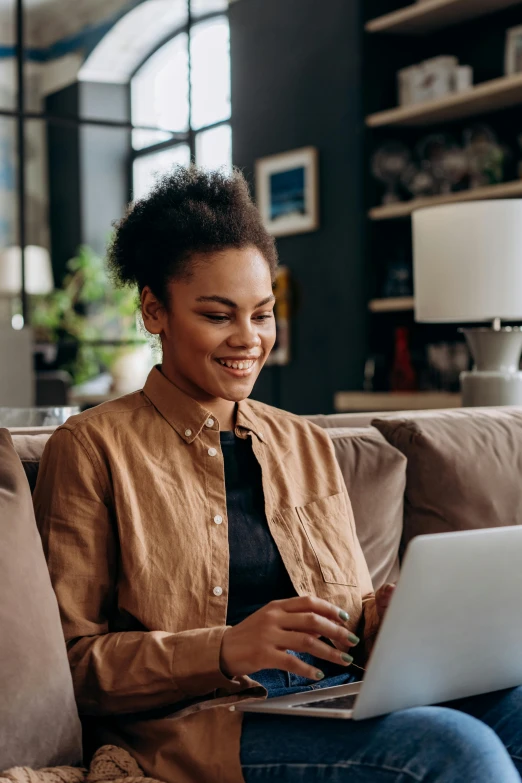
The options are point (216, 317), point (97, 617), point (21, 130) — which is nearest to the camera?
point (97, 617)

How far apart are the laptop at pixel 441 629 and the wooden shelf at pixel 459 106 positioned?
10.7 ft

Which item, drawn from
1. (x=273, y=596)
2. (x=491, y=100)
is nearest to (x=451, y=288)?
(x=273, y=596)

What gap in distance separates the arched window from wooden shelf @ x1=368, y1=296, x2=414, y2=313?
1697 mm

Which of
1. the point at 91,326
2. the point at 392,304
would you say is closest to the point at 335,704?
the point at 392,304

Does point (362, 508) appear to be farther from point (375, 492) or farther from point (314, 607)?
point (314, 607)

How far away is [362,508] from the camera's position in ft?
5.96

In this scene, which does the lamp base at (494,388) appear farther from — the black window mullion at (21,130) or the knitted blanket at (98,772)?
the black window mullion at (21,130)

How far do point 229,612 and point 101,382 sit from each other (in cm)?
523

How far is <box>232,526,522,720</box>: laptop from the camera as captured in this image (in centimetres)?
103

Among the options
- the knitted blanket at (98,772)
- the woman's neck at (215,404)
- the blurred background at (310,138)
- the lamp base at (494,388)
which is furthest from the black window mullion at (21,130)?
the knitted blanket at (98,772)

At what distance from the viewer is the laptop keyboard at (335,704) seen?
3.72ft

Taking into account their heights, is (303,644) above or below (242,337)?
below

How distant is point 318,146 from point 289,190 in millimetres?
260

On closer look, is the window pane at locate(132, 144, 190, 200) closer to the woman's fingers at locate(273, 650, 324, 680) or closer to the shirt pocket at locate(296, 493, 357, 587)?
the shirt pocket at locate(296, 493, 357, 587)
